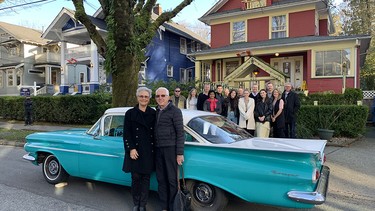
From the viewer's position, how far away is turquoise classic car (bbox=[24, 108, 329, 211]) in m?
3.72

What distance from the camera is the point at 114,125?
5246 mm

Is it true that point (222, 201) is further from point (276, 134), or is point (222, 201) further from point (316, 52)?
point (316, 52)

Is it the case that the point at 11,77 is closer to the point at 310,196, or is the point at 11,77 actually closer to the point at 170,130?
the point at 170,130

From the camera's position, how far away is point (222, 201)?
4.18 metres

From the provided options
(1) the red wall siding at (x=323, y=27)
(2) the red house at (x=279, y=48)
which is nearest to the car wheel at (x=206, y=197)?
(2) the red house at (x=279, y=48)

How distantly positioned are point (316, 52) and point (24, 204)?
16337mm

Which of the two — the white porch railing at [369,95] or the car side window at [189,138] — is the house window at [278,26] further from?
the car side window at [189,138]

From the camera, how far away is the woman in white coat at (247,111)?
730 centimetres

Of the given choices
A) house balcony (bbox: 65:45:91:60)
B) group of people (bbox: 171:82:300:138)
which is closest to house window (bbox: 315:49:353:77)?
group of people (bbox: 171:82:300:138)

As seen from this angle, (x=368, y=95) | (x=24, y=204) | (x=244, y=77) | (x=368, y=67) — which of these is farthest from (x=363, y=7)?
(x=24, y=204)

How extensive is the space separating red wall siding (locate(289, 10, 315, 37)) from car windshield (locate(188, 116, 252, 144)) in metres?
16.4

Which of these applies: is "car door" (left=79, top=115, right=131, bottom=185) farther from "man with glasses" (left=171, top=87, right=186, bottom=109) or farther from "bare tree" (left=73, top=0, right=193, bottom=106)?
"man with glasses" (left=171, top=87, right=186, bottom=109)

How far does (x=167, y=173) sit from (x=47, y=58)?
3482cm

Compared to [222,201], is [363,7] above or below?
above
